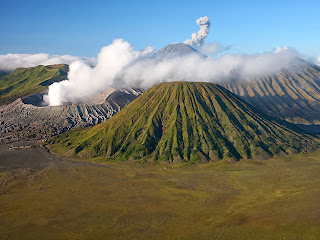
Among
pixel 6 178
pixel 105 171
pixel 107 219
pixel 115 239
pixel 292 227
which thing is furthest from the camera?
pixel 105 171

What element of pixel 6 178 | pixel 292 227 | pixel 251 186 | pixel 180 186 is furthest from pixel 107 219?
pixel 6 178

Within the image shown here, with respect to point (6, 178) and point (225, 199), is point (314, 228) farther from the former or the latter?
point (6, 178)

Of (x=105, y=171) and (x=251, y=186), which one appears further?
(x=105, y=171)

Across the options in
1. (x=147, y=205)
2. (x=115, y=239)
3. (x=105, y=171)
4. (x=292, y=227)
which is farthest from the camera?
(x=105, y=171)

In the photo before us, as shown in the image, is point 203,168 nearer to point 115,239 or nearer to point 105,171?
point 105,171

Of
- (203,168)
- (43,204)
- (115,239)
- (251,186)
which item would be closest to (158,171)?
(203,168)

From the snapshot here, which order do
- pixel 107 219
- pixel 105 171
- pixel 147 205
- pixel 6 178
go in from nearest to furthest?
pixel 107 219, pixel 147 205, pixel 6 178, pixel 105 171
